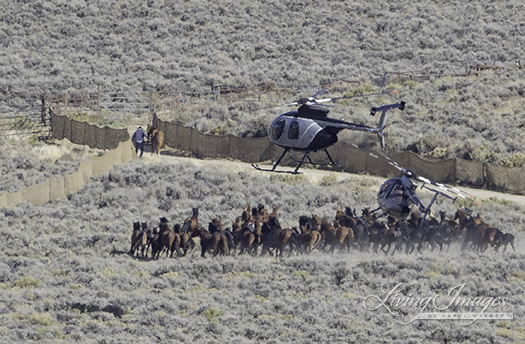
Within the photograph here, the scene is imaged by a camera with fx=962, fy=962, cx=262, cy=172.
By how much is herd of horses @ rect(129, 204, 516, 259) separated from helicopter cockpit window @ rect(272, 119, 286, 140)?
2.40 meters

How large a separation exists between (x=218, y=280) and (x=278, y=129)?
5.26m

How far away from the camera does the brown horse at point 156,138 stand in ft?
134

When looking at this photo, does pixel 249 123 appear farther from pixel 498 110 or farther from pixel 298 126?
pixel 298 126

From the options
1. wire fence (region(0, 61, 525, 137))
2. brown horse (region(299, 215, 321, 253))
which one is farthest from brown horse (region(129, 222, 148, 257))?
wire fence (region(0, 61, 525, 137))

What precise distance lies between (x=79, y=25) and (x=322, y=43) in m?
17.4

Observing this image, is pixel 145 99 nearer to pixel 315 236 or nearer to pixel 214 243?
pixel 214 243

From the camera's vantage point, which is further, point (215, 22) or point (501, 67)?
point (215, 22)

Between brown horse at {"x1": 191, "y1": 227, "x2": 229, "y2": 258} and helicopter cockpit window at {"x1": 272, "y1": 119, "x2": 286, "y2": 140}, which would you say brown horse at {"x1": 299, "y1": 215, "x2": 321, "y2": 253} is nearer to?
brown horse at {"x1": 191, "y1": 227, "x2": 229, "y2": 258}

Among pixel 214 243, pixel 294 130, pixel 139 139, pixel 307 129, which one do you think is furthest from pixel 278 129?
pixel 139 139

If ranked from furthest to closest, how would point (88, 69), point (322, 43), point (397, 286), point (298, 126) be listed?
point (322, 43) < point (88, 69) < point (298, 126) < point (397, 286)

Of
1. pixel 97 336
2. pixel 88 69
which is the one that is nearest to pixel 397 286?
pixel 97 336

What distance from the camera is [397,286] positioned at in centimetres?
2480

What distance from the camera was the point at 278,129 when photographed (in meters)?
28.3

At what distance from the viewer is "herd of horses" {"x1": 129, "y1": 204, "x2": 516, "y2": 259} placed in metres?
27.8
